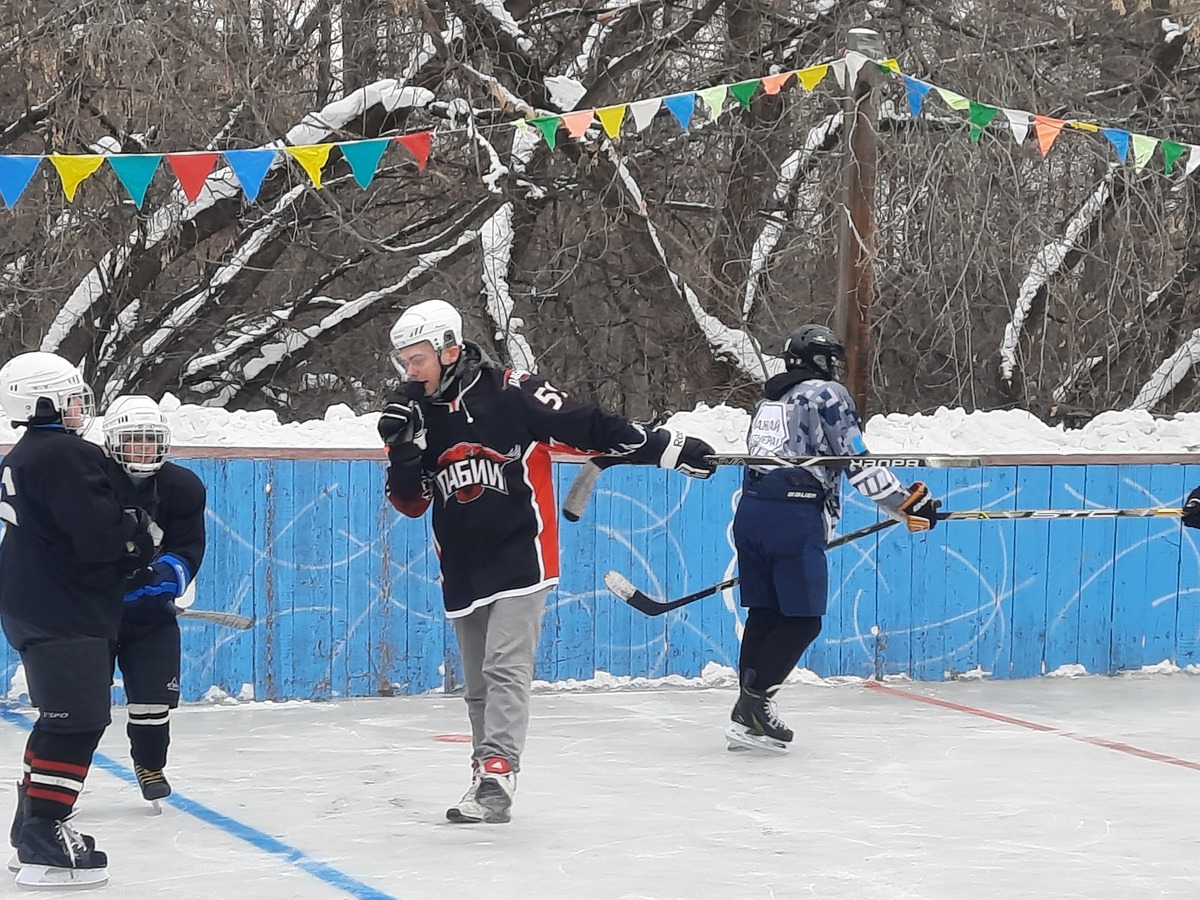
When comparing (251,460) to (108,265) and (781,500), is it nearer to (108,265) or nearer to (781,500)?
(781,500)

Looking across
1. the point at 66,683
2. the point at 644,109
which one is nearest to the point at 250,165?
the point at 644,109

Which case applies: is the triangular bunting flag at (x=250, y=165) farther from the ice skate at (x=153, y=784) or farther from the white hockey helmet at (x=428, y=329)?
the ice skate at (x=153, y=784)

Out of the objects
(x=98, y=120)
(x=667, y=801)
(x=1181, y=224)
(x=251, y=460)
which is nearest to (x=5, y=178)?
(x=251, y=460)

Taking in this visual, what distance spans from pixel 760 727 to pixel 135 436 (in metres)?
2.77

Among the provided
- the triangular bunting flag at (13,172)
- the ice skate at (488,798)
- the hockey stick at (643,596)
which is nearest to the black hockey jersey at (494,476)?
the ice skate at (488,798)

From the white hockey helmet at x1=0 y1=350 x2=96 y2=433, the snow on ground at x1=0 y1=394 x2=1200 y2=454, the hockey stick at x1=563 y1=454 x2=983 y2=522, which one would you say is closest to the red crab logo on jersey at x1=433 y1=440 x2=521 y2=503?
the hockey stick at x1=563 y1=454 x2=983 y2=522

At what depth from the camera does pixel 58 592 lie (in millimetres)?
4480

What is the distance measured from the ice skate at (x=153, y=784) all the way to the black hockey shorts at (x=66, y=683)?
833 mm

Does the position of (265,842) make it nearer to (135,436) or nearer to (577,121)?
(135,436)

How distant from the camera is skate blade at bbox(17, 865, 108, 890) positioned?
14.3ft

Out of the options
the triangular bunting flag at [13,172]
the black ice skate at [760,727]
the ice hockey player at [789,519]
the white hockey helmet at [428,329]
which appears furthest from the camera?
the triangular bunting flag at [13,172]

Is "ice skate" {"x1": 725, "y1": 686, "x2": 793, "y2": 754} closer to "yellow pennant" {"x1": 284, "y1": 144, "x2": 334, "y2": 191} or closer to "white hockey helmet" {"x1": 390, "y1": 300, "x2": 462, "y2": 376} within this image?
"white hockey helmet" {"x1": 390, "y1": 300, "x2": 462, "y2": 376}

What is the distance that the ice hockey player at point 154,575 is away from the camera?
4.82 metres

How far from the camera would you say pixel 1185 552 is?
28.9ft
